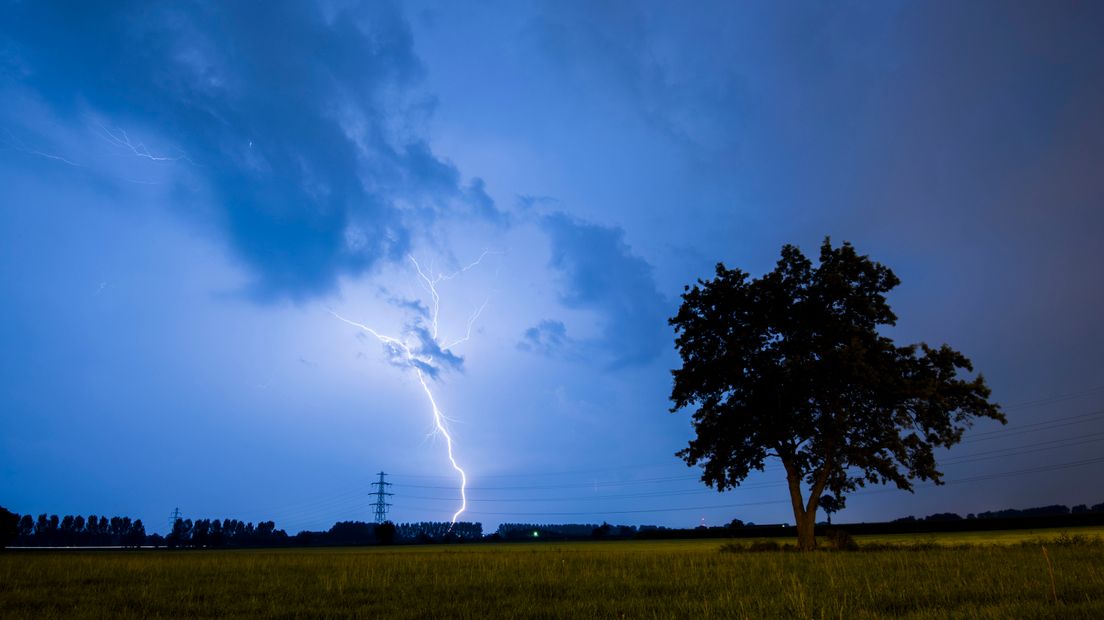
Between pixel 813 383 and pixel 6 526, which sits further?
pixel 6 526

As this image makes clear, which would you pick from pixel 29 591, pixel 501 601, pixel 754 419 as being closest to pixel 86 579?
pixel 29 591

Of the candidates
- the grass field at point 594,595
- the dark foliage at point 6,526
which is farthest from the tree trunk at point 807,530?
the dark foliage at point 6,526

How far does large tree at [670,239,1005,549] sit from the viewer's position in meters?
28.2

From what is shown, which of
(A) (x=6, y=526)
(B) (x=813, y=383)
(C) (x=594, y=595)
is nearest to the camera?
(C) (x=594, y=595)

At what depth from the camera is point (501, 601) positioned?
8.45 m

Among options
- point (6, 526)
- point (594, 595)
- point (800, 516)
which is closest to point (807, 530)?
point (800, 516)

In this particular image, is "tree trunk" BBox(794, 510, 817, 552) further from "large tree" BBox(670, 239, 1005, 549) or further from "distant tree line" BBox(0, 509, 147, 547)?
"distant tree line" BBox(0, 509, 147, 547)

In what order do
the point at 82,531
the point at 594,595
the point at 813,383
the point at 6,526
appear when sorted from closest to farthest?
the point at 594,595 → the point at 813,383 → the point at 6,526 → the point at 82,531

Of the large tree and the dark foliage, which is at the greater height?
the large tree

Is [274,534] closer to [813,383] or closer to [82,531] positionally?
[82,531]

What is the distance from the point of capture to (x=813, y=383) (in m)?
28.8

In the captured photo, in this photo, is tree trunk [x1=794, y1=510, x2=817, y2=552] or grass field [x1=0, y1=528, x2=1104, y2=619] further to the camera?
tree trunk [x1=794, y1=510, x2=817, y2=552]

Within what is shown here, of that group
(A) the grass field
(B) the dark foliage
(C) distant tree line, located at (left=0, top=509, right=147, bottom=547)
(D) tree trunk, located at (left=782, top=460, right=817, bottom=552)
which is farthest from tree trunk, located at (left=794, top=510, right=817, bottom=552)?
(C) distant tree line, located at (left=0, top=509, right=147, bottom=547)

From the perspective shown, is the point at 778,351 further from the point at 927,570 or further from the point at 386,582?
the point at 386,582
